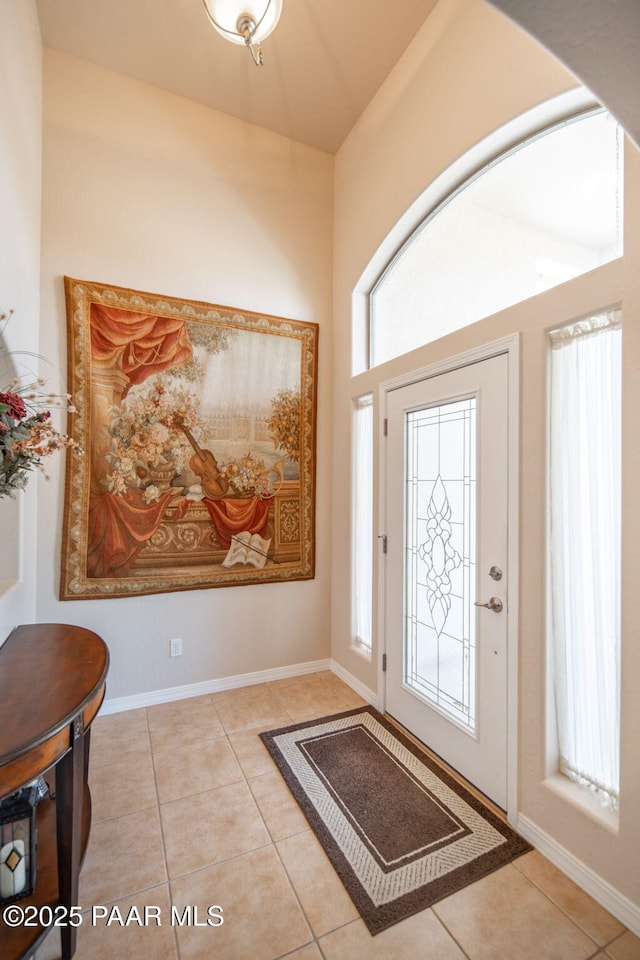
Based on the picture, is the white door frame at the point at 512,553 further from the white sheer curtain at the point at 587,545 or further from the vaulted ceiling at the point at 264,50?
the vaulted ceiling at the point at 264,50

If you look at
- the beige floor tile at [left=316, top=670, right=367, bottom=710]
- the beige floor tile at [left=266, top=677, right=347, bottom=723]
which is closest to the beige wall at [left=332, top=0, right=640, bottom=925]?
the beige floor tile at [left=316, top=670, right=367, bottom=710]

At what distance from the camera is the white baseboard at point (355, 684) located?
2748 millimetres

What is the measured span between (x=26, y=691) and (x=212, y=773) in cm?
123

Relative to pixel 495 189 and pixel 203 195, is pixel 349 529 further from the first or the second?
pixel 203 195

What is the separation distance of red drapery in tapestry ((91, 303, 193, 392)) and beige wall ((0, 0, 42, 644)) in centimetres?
32

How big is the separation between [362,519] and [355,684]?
116cm

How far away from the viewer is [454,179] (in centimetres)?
Answer: 229

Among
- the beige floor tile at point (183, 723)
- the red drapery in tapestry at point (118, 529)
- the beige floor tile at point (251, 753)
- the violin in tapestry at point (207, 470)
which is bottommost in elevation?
the beige floor tile at point (251, 753)

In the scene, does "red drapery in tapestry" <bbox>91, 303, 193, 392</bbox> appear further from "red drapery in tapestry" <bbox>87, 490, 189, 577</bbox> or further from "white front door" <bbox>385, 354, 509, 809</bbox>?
"white front door" <bbox>385, 354, 509, 809</bbox>

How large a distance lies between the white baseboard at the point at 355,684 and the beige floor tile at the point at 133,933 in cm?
153

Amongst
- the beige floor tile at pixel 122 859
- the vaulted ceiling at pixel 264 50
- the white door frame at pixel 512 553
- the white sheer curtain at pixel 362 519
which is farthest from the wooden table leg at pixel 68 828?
the vaulted ceiling at pixel 264 50

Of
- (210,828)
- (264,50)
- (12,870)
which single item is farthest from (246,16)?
(210,828)

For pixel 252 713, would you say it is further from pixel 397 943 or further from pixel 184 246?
pixel 184 246

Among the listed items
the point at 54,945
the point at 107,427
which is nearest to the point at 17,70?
the point at 107,427
